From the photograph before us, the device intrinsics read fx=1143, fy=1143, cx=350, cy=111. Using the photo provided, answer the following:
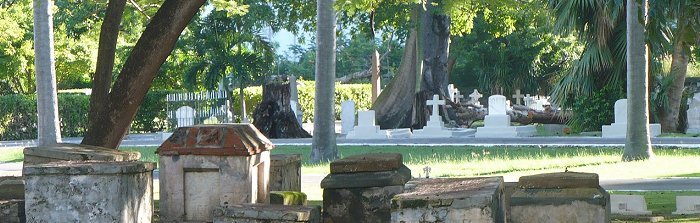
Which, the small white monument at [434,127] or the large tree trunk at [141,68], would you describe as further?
the small white monument at [434,127]

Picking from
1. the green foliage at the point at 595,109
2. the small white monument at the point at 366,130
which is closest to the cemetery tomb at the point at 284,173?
the green foliage at the point at 595,109

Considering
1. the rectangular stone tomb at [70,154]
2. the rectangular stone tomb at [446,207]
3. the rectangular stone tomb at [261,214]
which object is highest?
the rectangular stone tomb at [70,154]

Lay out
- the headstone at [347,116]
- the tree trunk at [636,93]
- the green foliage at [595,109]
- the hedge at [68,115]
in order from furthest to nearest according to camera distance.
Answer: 1. the hedge at [68,115]
2. the headstone at [347,116]
3. the green foliage at [595,109]
4. the tree trunk at [636,93]

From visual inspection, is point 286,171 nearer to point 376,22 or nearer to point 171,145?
point 171,145

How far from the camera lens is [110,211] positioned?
26.0 feet

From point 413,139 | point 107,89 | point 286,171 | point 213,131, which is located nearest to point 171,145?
point 213,131

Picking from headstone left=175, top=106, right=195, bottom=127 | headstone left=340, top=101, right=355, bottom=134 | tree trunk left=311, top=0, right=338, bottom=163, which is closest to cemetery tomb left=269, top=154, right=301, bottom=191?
tree trunk left=311, top=0, right=338, bottom=163

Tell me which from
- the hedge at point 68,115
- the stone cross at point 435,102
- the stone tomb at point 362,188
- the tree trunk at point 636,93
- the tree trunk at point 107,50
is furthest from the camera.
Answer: the hedge at point 68,115

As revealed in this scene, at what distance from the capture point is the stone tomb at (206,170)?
8.45m

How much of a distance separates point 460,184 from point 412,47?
3125 cm

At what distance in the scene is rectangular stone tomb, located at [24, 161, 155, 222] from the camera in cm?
791

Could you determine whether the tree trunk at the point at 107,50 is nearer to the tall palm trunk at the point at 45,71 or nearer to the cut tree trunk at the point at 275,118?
the tall palm trunk at the point at 45,71

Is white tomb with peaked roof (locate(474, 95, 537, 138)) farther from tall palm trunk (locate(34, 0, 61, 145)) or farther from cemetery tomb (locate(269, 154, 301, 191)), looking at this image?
cemetery tomb (locate(269, 154, 301, 191))

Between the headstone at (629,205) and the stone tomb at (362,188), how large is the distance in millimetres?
3398
